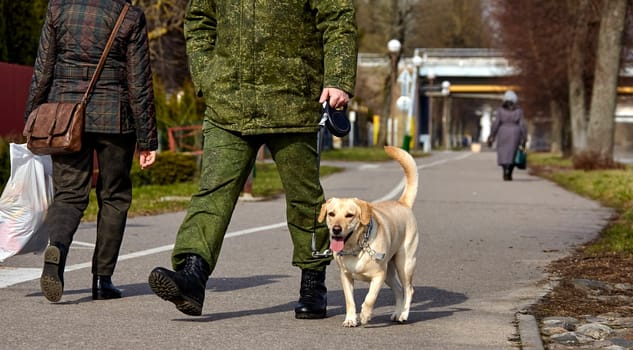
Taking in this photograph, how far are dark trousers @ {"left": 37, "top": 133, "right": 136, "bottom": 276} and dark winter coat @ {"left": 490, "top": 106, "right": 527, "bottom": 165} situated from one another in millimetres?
19527

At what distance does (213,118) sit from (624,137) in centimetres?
9627

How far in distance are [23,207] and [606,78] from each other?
23.9 meters

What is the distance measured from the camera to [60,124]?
6988 millimetres

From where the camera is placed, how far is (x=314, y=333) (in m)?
6.16

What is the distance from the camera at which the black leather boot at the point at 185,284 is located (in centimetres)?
594

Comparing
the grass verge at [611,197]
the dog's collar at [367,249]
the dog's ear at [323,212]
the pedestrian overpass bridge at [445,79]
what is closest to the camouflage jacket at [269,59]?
the dog's ear at [323,212]

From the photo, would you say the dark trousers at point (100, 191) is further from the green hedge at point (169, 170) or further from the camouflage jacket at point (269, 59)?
the green hedge at point (169, 170)

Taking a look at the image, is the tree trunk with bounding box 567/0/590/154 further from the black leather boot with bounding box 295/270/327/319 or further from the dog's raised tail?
the black leather boot with bounding box 295/270/327/319

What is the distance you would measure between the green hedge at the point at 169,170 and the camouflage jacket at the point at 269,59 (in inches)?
595

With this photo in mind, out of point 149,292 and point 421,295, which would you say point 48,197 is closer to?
point 149,292

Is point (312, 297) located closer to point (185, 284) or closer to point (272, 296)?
point (185, 284)

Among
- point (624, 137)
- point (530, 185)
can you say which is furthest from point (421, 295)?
point (624, 137)

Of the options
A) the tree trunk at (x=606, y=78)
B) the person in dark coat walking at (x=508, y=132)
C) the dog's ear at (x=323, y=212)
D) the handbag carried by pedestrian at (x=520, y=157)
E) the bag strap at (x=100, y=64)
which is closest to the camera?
the dog's ear at (x=323, y=212)

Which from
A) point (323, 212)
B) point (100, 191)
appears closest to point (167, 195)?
point (100, 191)
